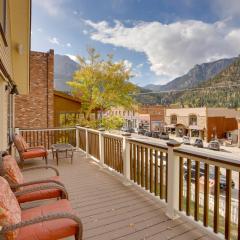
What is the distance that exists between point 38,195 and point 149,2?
20.7 m

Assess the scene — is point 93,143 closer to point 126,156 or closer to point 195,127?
point 126,156

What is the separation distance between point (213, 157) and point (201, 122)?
37158 millimetres

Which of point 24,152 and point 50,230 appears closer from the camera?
point 50,230

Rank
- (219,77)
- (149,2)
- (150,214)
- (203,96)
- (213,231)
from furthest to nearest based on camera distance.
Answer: (219,77) < (203,96) < (149,2) < (150,214) < (213,231)

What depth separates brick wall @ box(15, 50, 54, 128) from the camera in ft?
36.5

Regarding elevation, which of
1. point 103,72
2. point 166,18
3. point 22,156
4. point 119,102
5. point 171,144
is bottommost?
point 22,156

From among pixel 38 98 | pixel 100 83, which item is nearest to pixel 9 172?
pixel 38 98

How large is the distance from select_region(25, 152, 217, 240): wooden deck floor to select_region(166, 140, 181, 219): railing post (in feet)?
0.47

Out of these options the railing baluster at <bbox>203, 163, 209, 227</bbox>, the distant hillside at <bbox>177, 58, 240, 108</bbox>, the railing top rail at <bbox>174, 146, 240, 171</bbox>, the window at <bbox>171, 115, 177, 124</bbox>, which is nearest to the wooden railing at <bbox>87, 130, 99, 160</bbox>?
the railing top rail at <bbox>174, 146, 240, 171</bbox>

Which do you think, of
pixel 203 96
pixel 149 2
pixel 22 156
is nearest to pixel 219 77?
pixel 203 96

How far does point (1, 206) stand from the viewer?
1830 mm

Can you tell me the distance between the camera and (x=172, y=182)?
3197 millimetres

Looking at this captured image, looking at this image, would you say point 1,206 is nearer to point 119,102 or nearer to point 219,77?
point 119,102

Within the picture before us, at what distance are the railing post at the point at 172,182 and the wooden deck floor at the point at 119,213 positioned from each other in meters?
0.14
